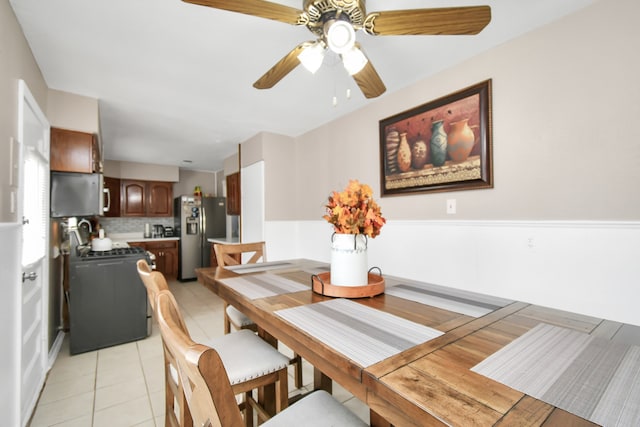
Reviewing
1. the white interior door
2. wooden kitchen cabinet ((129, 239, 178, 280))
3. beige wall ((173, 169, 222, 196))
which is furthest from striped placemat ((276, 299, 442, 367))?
beige wall ((173, 169, 222, 196))

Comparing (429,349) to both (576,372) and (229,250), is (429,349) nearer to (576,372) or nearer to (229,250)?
(576,372)

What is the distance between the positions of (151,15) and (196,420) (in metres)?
2.04

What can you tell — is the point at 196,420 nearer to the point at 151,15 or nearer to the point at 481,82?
the point at 151,15

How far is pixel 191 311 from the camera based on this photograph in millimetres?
3678

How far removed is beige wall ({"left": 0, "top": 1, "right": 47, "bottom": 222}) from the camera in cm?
143

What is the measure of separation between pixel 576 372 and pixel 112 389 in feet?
8.75

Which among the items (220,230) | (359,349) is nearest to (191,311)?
(220,230)

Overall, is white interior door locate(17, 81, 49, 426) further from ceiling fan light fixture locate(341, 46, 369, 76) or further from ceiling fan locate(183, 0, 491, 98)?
ceiling fan light fixture locate(341, 46, 369, 76)

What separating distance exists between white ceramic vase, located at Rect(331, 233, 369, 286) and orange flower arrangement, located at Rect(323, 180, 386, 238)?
1.5 inches

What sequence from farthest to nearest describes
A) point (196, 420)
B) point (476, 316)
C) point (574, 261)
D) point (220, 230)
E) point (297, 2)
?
1. point (220, 230)
2. point (574, 261)
3. point (297, 2)
4. point (476, 316)
5. point (196, 420)

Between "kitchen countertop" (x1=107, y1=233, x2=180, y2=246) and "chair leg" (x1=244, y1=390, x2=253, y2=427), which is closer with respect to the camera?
"chair leg" (x1=244, y1=390, x2=253, y2=427)

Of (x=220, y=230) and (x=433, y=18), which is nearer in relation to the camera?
(x=433, y=18)

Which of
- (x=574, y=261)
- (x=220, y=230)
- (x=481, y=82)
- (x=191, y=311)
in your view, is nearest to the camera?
(x=574, y=261)

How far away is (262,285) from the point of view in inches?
57.9
